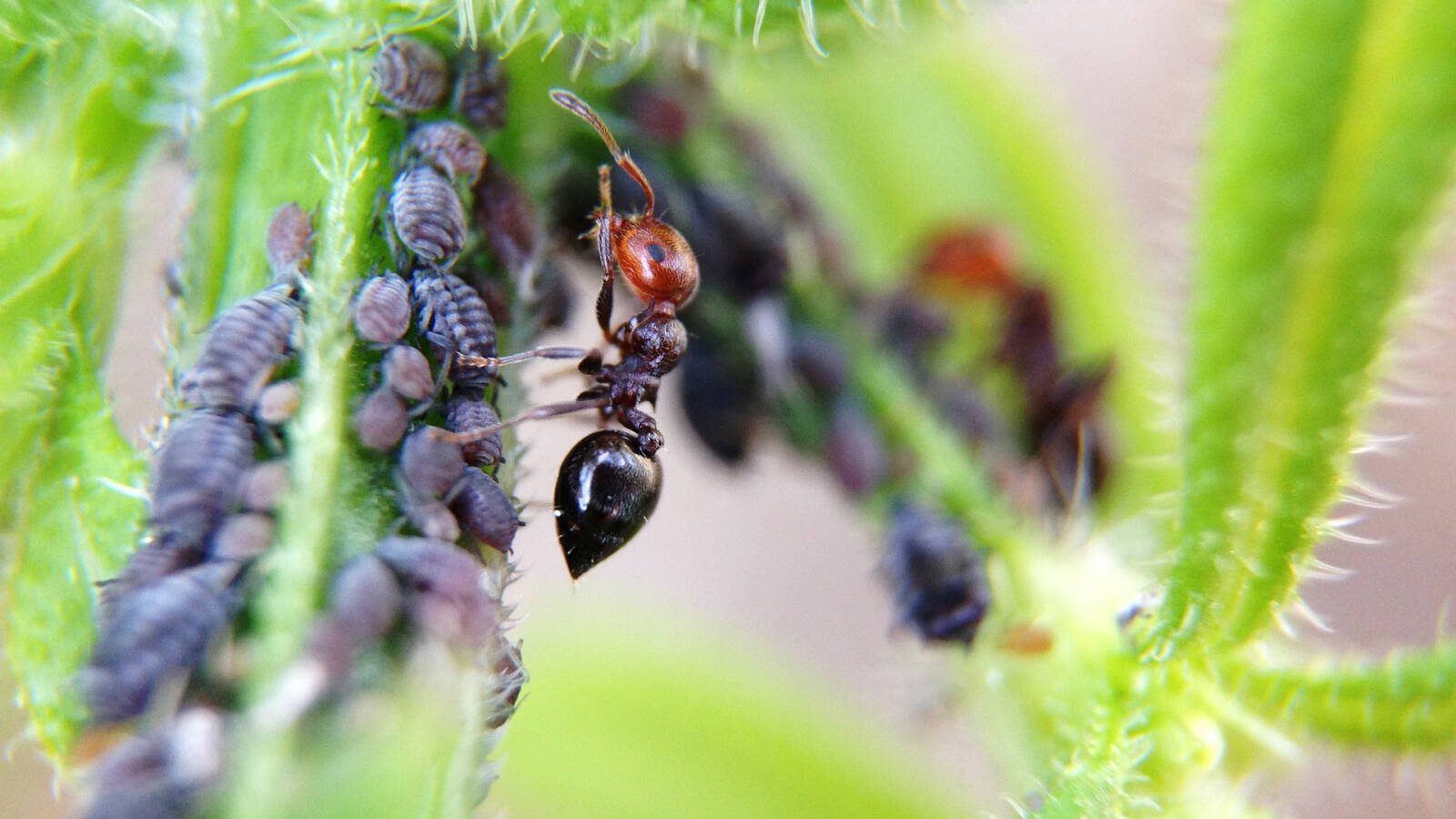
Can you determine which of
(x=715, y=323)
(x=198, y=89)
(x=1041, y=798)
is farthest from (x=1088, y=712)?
(x=198, y=89)

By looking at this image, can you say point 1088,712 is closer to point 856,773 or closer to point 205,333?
point 205,333

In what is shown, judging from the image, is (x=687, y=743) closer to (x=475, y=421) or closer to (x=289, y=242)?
(x=475, y=421)

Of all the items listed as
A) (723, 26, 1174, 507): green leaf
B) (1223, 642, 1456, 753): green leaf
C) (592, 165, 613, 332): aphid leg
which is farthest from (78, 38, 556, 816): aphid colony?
(723, 26, 1174, 507): green leaf

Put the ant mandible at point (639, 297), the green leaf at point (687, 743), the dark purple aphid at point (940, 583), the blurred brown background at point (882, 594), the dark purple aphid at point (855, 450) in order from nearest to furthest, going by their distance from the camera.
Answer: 1. the ant mandible at point (639, 297)
2. the dark purple aphid at point (940, 583)
3. the dark purple aphid at point (855, 450)
4. the green leaf at point (687, 743)
5. the blurred brown background at point (882, 594)

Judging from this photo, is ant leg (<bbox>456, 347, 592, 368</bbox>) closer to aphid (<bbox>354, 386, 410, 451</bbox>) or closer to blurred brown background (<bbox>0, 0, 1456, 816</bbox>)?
aphid (<bbox>354, 386, 410, 451</bbox>)

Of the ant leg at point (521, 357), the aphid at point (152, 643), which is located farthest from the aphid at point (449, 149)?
the aphid at point (152, 643)

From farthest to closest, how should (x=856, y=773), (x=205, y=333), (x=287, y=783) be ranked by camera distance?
(x=856, y=773) < (x=205, y=333) < (x=287, y=783)

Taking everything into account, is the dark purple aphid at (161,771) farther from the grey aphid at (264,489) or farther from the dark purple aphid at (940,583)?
the dark purple aphid at (940,583)
